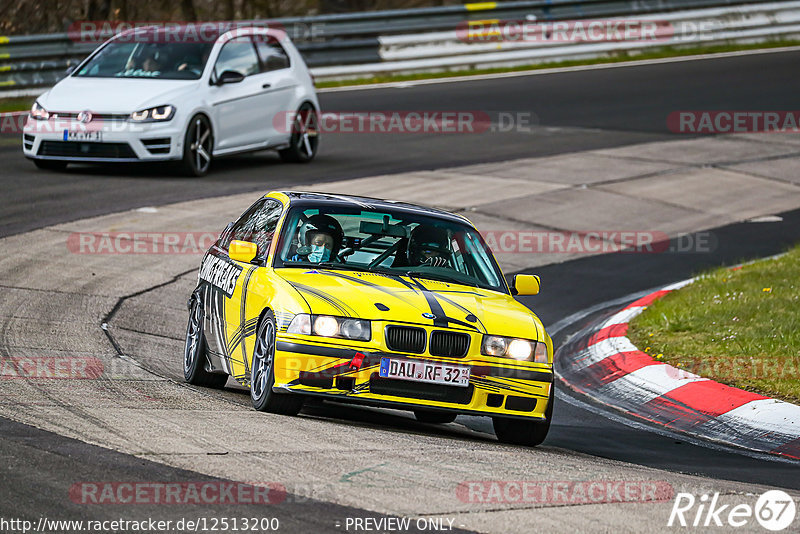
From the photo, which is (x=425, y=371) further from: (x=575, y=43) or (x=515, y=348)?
(x=575, y=43)

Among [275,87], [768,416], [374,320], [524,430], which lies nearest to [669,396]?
[768,416]

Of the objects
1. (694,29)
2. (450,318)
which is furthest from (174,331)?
(694,29)

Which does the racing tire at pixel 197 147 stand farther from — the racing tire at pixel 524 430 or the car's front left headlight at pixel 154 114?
the racing tire at pixel 524 430

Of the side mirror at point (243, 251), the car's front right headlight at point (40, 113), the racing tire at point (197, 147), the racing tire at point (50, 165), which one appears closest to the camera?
the side mirror at point (243, 251)

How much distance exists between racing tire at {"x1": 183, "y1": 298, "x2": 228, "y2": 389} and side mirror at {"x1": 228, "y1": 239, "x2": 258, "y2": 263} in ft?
2.99

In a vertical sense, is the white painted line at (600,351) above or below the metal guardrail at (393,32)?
below

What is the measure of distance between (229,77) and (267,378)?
10.5 meters

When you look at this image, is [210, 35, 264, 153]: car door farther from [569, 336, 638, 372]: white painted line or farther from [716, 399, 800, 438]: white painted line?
[716, 399, 800, 438]: white painted line

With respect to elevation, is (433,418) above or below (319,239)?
below

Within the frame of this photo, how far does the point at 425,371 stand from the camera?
7691mm

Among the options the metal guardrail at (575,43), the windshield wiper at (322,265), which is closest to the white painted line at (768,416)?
the windshield wiper at (322,265)

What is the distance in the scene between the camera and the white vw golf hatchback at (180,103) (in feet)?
55.1

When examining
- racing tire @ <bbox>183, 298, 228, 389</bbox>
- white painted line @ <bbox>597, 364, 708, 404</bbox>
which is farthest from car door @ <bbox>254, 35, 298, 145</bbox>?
white painted line @ <bbox>597, 364, 708, 404</bbox>

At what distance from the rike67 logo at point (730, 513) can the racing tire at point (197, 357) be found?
4.02m
